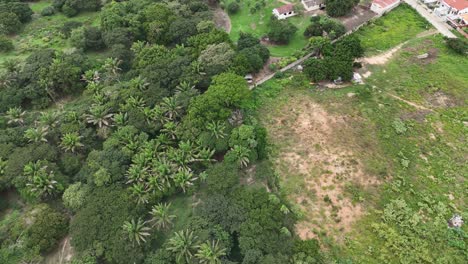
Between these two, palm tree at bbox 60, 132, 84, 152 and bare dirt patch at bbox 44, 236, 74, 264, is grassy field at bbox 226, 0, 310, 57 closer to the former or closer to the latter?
palm tree at bbox 60, 132, 84, 152

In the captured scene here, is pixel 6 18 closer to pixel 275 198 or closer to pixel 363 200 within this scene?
pixel 275 198

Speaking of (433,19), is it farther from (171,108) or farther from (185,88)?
(171,108)

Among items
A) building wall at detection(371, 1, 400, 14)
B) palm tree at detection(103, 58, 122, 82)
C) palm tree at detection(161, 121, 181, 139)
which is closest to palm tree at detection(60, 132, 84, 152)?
palm tree at detection(161, 121, 181, 139)

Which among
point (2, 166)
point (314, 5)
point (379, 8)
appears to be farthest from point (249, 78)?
point (2, 166)

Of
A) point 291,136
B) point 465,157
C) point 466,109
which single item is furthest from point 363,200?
point 466,109

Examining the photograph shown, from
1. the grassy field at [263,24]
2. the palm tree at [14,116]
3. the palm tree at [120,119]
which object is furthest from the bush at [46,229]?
the grassy field at [263,24]

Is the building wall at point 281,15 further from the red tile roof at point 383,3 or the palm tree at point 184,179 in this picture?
the palm tree at point 184,179
